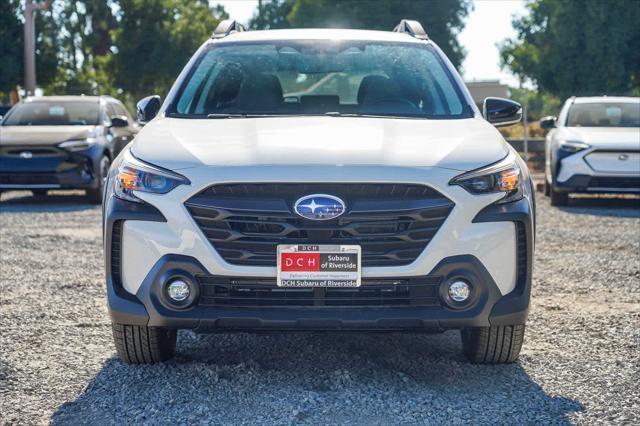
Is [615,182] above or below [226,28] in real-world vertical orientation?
below

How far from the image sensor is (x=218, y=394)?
4.69 meters

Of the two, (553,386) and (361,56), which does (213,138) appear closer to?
(361,56)

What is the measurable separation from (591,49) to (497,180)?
3155 cm

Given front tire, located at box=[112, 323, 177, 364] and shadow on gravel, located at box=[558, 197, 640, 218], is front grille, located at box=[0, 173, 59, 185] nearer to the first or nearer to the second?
shadow on gravel, located at box=[558, 197, 640, 218]

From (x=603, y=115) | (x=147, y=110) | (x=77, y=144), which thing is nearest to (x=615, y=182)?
(x=603, y=115)

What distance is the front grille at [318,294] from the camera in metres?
4.60

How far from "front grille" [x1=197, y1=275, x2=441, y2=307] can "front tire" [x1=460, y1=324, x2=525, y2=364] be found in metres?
0.56

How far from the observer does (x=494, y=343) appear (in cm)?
511

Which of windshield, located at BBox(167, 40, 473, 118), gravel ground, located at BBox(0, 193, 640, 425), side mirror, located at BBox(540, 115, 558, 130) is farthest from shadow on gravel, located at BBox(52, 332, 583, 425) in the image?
side mirror, located at BBox(540, 115, 558, 130)

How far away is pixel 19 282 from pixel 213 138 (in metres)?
3.51

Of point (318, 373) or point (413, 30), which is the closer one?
point (318, 373)

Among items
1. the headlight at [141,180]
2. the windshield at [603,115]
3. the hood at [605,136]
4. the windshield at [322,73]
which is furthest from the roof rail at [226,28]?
the windshield at [603,115]

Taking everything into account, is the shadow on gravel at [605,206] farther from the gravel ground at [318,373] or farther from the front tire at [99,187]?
the front tire at [99,187]

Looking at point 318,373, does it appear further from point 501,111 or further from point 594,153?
point 594,153
